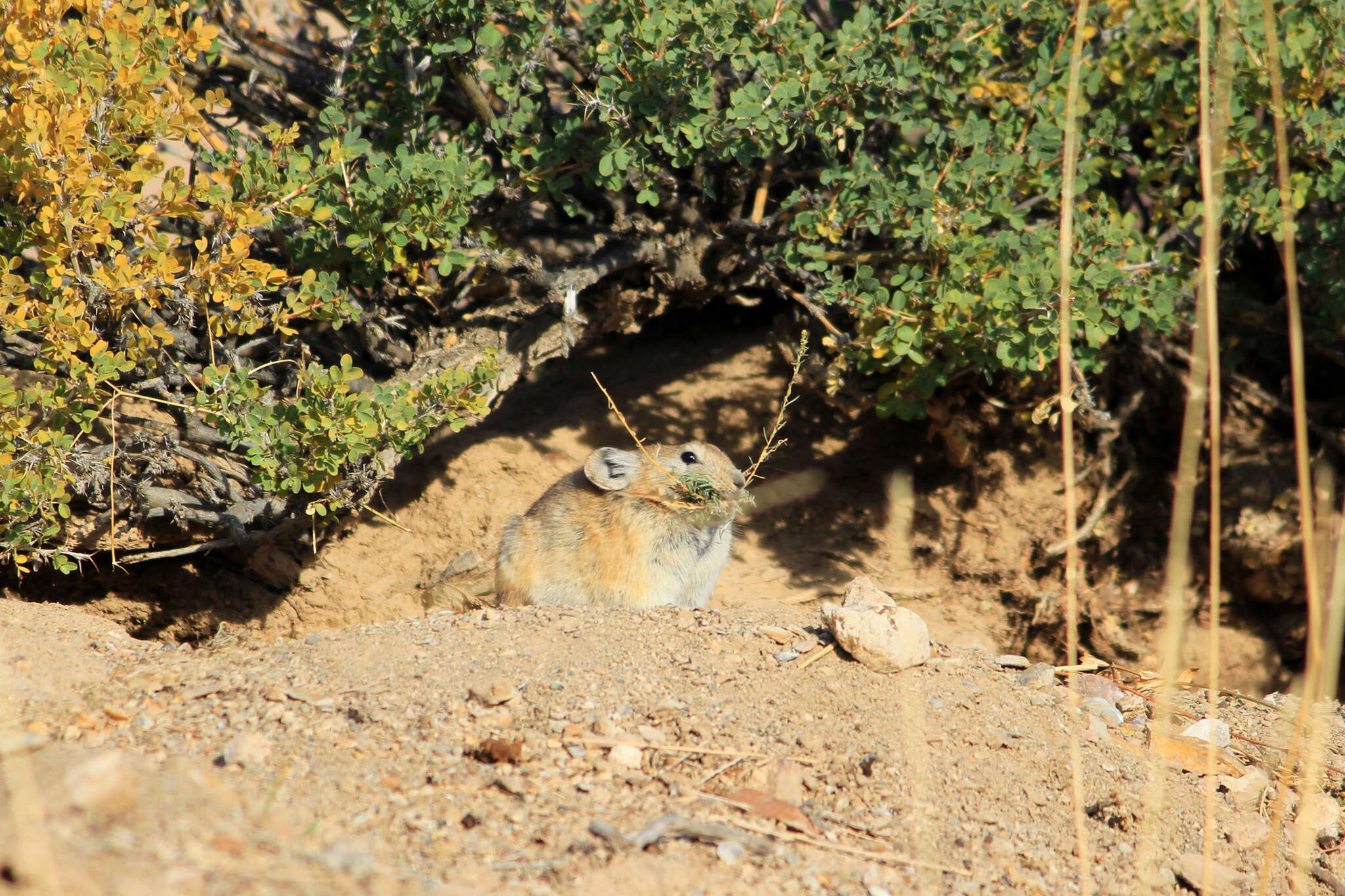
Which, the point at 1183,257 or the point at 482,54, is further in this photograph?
the point at 1183,257

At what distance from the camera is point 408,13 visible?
5055mm

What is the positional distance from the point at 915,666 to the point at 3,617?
4.09m

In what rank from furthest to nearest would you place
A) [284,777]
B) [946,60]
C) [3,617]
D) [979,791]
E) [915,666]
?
[946,60], [3,617], [915,666], [979,791], [284,777]

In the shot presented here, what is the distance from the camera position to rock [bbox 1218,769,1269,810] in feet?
13.0

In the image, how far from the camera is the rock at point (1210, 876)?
3.38m

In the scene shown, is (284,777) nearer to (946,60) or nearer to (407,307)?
(407,307)

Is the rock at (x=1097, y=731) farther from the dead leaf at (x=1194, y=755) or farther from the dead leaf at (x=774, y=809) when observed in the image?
the dead leaf at (x=774, y=809)

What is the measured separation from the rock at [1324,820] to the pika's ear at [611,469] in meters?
3.47

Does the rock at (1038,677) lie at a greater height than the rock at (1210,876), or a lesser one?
lesser

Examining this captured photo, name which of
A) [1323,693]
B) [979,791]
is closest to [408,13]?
[979,791]

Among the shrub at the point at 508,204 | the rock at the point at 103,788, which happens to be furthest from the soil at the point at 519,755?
the shrub at the point at 508,204

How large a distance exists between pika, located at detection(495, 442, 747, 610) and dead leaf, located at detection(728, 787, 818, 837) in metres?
2.46

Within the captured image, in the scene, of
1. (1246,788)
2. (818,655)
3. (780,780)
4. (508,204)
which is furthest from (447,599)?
(1246,788)

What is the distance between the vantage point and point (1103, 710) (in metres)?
4.47
